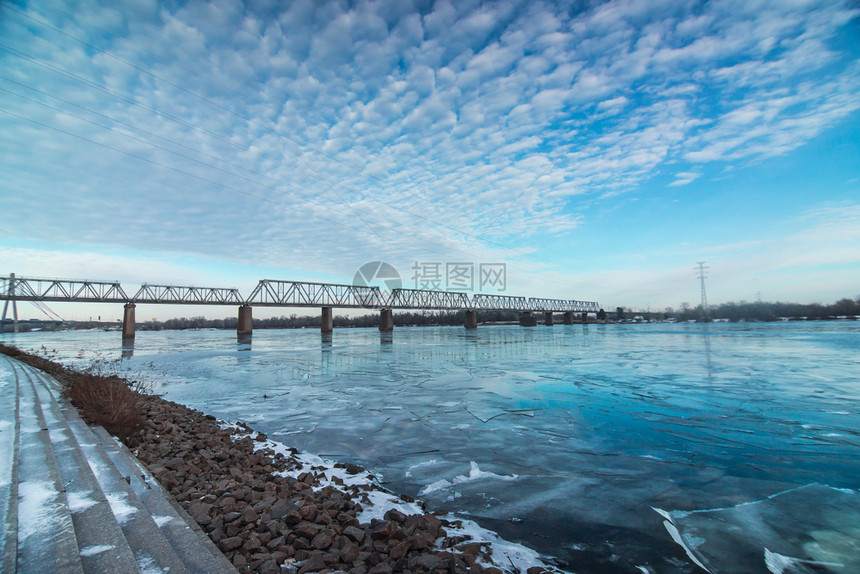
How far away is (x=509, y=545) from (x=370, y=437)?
4.57 m

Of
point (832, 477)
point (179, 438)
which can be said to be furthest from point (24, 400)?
point (832, 477)

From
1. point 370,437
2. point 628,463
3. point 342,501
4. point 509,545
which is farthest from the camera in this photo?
point 370,437

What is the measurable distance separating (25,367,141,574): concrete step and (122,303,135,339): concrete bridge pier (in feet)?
241

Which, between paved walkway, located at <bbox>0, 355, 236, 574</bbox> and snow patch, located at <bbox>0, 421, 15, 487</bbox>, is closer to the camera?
paved walkway, located at <bbox>0, 355, 236, 574</bbox>

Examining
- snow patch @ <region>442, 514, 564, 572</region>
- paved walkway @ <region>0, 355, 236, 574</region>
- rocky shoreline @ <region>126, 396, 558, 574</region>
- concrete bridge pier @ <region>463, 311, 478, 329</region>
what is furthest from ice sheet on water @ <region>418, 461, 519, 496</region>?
concrete bridge pier @ <region>463, 311, 478, 329</region>

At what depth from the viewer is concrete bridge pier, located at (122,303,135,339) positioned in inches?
2479

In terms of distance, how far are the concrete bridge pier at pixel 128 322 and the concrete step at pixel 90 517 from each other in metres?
73.5

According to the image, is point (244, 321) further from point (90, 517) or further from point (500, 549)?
point (500, 549)

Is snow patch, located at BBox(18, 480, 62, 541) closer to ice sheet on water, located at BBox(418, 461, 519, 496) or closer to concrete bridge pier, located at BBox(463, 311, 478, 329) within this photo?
ice sheet on water, located at BBox(418, 461, 519, 496)

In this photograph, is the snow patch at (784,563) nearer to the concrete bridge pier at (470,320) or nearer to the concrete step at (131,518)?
the concrete step at (131,518)

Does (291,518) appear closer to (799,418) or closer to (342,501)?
(342,501)

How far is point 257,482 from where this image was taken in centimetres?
502

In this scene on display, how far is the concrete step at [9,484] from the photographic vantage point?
8.95ft

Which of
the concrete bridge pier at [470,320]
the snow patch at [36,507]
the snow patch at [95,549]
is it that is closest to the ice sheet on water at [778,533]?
the snow patch at [95,549]
